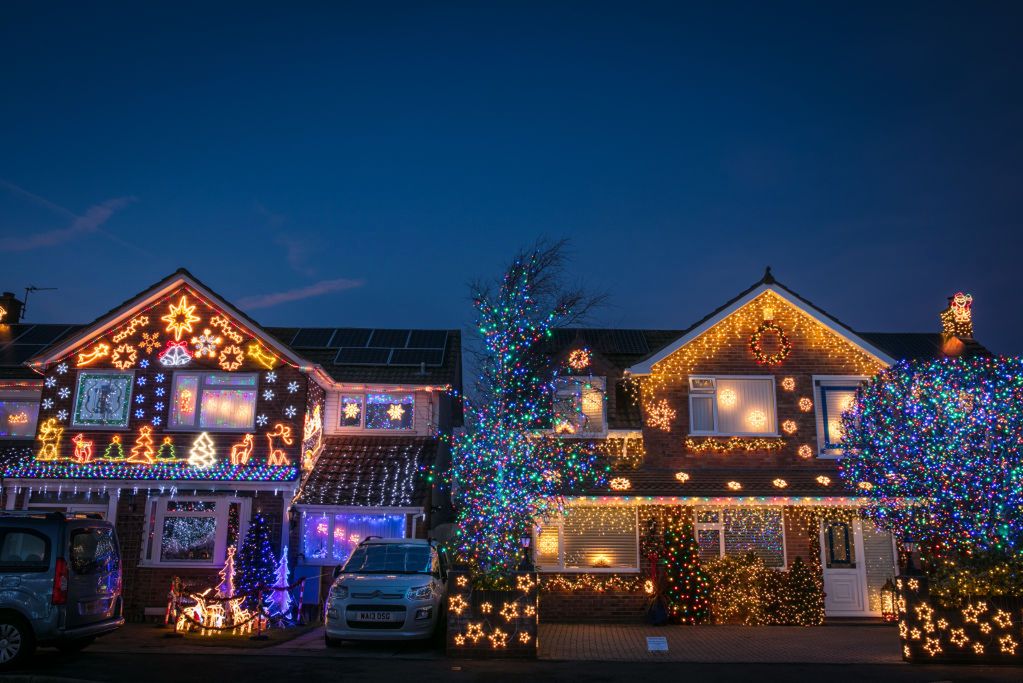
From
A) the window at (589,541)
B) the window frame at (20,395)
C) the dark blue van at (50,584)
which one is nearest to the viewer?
the dark blue van at (50,584)

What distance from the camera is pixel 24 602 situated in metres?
10.7

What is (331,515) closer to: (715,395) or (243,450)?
(243,450)

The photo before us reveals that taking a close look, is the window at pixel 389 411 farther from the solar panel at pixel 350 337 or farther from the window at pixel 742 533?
the window at pixel 742 533

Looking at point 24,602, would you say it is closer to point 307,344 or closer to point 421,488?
point 421,488

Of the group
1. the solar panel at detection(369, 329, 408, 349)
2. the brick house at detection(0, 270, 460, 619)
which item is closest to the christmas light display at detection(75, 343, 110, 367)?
the brick house at detection(0, 270, 460, 619)

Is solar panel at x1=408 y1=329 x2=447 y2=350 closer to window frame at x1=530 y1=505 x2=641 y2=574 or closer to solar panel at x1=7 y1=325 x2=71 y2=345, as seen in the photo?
window frame at x1=530 y1=505 x2=641 y2=574

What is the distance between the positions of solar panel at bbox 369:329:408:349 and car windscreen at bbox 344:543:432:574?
971cm

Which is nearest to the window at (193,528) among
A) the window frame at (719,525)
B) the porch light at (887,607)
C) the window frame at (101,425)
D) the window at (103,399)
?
the window frame at (101,425)

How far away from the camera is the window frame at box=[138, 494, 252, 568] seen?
1770 cm

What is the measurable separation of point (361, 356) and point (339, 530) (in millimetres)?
5866

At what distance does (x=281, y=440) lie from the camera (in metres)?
18.6

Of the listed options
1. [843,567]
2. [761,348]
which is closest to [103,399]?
[761,348]

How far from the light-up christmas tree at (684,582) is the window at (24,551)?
11.7 m

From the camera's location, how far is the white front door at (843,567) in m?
17.9
